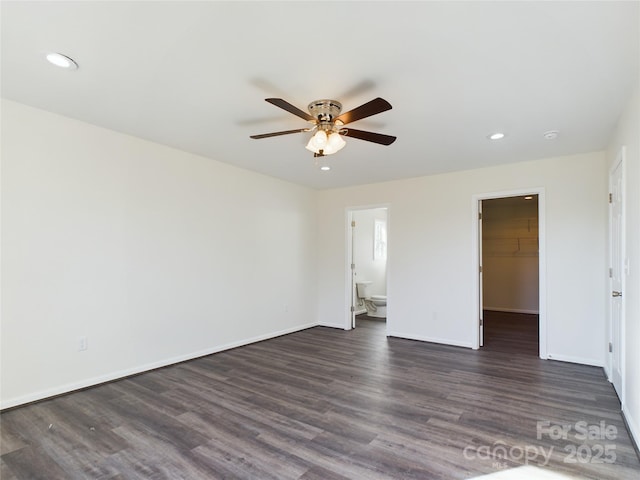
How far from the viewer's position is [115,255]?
3438mm

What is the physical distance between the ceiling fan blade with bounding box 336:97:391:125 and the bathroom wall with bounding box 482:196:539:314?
5905mm

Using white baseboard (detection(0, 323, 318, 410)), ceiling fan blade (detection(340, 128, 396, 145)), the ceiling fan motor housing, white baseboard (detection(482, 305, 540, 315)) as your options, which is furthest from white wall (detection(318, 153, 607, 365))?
white baseboard (detection(482, 305, 540, 315))

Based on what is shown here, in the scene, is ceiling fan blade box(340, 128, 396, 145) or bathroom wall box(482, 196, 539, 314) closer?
ceiling fan blade box(340, 128, 396, 145)

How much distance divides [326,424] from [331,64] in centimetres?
255

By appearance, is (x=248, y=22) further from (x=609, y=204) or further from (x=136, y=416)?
(x=609, y=204)

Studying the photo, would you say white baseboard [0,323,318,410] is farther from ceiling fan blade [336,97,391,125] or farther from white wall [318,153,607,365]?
ceiling fan blade [336,97,391,125]

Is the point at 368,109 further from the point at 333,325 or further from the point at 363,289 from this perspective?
the point at 363,289

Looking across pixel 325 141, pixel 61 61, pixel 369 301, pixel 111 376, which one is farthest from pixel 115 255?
pixel 369 301

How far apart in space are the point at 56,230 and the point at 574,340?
563 centimetres

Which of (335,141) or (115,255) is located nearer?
(335,141)

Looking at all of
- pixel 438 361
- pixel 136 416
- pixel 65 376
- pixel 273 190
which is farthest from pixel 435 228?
pixel 65 376

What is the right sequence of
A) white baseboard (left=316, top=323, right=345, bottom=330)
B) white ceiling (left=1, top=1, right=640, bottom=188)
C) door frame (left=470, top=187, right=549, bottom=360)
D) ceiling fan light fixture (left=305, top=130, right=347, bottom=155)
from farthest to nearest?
white baseboard (left=316, top=323, right=345, bottom=330) → door frame (left=470, top=187, right=549, bottom=360) → ceiling fan light fixture (left=305, top=130, right=347, bottom=155) → white ceiling (left=1, top=1, right=640, bottom=188)

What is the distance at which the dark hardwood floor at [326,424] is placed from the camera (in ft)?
6.73

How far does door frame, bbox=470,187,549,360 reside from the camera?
422cm
